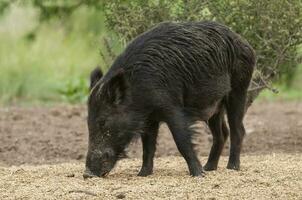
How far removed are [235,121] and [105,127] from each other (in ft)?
4.90

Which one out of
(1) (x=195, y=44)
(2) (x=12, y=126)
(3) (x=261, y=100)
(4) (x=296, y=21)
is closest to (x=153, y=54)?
(1) (x=195, y=44)

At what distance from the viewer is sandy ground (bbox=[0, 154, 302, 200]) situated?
7.11 metres

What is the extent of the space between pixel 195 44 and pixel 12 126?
542 cm

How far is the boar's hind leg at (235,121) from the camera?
29.1 ft

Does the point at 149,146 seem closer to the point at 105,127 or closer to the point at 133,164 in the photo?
the point at 105,127

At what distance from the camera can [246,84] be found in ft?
28.9

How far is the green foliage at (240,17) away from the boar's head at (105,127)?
6.58 ft

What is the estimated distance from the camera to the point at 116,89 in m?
8.07

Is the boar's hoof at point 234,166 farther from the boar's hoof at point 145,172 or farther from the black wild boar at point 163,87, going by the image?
the boar's hoof at point 145,172

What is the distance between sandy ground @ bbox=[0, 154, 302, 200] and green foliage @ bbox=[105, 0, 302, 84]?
1527 mm

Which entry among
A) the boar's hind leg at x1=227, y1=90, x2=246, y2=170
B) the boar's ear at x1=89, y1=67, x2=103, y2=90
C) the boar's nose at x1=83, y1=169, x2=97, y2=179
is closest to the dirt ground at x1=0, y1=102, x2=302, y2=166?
the boar's hind leg at x1=227, y1=90, x2=246, y2=170

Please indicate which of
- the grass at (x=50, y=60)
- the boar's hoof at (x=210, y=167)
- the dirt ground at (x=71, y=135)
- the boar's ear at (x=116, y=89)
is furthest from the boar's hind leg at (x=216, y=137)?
the grass at (x=50, y=60)

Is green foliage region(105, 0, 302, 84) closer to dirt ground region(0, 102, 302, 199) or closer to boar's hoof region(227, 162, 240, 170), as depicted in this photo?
dirt ground region(0, 102, 302, 199)

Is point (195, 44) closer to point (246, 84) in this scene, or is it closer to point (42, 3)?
point (246, 84)
